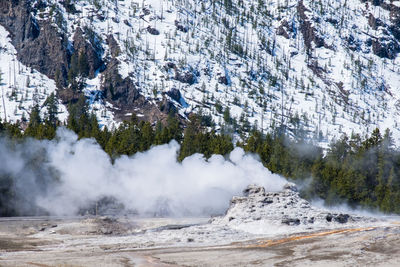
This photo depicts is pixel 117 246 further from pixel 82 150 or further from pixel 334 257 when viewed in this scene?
pixel 82 150

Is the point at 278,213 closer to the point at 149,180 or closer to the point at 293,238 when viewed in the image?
the point at 293,238

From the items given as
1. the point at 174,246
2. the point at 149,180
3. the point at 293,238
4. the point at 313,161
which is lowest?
the point at 174,246

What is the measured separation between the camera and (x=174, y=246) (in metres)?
46.0

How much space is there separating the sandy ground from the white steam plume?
1038 cm

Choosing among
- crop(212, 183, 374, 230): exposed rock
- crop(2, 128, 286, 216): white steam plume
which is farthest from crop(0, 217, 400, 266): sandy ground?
crop(2, 128, 286, 216): white steam plume

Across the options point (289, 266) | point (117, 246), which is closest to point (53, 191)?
point (117, 246)

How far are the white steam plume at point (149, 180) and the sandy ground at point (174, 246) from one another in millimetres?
10382

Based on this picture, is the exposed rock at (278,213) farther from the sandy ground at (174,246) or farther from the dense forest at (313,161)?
the dense forest at (313,161)

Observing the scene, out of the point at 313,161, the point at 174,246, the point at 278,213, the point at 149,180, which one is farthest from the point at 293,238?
the point at 313,161

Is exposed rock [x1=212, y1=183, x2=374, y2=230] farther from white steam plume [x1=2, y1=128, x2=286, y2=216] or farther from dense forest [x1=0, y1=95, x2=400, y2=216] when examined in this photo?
dense forest [x1=0, y1=95, x2=400, y2=216]

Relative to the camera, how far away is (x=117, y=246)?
1813 inches

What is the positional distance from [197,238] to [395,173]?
5777 centimetres

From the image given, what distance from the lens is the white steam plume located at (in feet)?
215

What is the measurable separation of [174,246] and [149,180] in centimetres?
2253
